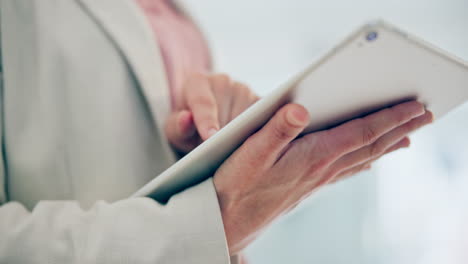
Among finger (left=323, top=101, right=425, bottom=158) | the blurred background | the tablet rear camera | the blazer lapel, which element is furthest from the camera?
the blurred background

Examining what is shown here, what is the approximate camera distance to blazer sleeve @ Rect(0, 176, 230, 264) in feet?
1.05

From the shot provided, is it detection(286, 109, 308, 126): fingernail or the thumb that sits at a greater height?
detection(286, 109, 308, 126): fingernail

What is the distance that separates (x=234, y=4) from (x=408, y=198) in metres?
0.77

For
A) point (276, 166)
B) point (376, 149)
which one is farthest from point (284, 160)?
point (376, 149)

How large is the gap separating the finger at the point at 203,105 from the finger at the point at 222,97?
1 cm

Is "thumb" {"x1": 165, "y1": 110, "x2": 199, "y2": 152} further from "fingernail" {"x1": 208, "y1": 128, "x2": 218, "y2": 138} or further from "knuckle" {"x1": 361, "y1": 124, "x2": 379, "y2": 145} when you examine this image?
"knuckle" {"x1": 361, "y1": 124, "x2": 379, "y2": 145}

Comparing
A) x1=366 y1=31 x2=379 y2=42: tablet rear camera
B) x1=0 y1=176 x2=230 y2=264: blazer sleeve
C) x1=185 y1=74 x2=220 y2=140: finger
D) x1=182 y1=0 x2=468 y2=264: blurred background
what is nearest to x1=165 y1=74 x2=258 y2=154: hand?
x1=185 y1=74 x2=220 y2=140: finger

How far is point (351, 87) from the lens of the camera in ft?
1.02

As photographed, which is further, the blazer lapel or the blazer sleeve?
the blazer lapel

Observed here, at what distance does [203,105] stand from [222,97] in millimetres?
79

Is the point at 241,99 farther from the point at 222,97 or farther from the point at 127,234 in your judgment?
the point at 127,234

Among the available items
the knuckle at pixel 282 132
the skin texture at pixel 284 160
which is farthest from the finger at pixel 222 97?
the knuckle at pixel 282 132

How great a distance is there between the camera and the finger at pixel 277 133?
0.30 m

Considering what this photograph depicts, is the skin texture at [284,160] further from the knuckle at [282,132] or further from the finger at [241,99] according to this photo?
the finger at [241,99]
